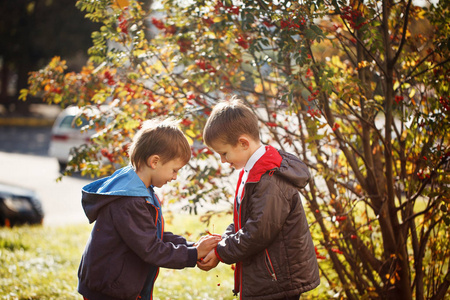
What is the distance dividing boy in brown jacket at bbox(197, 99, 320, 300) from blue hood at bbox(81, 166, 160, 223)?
42 cm

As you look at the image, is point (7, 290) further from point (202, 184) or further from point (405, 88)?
point (405, 88)

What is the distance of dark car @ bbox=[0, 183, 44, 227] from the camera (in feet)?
28.4

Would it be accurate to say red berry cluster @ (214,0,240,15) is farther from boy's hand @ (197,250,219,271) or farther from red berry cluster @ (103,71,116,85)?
boy's hand @ (197,250,219,271)

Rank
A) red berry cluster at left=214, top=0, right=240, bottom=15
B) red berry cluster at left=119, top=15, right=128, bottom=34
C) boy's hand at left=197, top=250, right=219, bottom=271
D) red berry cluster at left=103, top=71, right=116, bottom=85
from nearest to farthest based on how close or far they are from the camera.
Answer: boy's hand at left=197, top=250, right=219, bottom=271, red berry cluster at left=214, top=0, right=240, bottom=15, red berry cluster at left=119, top=15, right=128, bottom=34, red berry cluster at left=103, top=71, right=116, bottom=85

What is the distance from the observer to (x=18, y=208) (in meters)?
8.72

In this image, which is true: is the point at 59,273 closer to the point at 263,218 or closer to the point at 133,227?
the point at 133,227

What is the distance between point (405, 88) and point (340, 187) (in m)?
0.96

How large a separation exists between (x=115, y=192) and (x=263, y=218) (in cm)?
74

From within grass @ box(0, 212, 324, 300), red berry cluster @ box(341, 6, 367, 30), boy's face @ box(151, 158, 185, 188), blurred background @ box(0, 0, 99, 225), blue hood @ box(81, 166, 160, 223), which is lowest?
grass @ box(0, 212, 324, 300)

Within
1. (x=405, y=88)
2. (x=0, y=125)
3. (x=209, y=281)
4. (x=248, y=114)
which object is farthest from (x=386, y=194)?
(x=0, y=125)

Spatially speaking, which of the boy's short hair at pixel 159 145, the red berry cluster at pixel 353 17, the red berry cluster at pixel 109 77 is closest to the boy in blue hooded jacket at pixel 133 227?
the boy's short hair at pixel 159 145

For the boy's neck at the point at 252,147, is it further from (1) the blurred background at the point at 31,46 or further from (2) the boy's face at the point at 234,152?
(1) the blurred background at the point at 31,46

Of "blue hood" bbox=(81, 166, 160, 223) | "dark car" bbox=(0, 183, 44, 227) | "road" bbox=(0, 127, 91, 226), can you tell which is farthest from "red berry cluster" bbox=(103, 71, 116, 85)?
"dark car" bbox=(0, 183, 44, 227)

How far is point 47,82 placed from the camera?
14.3ft
